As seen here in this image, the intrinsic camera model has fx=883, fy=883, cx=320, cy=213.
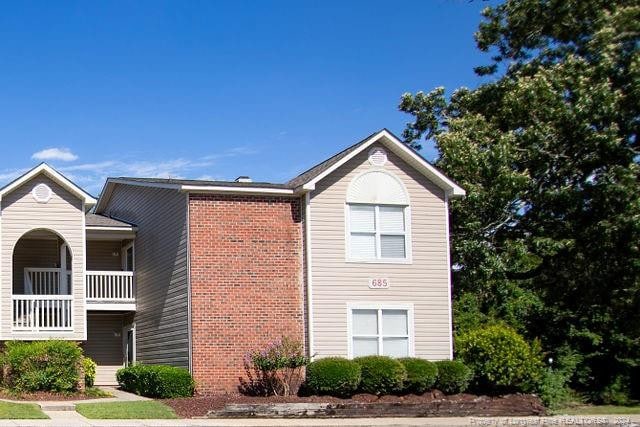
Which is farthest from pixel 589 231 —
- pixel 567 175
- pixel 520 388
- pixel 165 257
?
Answer: pixel 165 257

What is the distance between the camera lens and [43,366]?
24.1 meters

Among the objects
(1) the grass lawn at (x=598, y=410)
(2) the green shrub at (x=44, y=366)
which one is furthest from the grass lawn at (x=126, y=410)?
(1) the grass lawn at (x=598, y=410)

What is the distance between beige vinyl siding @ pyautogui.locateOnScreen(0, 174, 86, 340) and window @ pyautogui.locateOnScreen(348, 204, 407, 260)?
8.40m

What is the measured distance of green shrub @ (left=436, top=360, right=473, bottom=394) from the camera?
82.2 ft

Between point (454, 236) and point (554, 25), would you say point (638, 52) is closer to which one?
point (554, 25)

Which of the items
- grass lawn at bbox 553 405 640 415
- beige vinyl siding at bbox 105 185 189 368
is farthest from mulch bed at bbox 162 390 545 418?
beige vinyl siding at bbox 105 185 189 368

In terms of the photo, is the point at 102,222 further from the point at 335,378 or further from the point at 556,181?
the point at 556,181

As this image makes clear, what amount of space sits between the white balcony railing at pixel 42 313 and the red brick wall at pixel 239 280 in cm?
483

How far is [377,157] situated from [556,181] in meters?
8.03

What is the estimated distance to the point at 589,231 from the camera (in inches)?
1192

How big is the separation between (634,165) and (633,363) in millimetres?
8033

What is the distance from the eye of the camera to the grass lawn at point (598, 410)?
26.7m

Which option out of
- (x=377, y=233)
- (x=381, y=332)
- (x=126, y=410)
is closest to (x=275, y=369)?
(x=381, y=332)

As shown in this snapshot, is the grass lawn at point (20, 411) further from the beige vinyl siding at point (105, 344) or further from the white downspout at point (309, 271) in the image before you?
the beige vinyl siding at point (105, 344)
